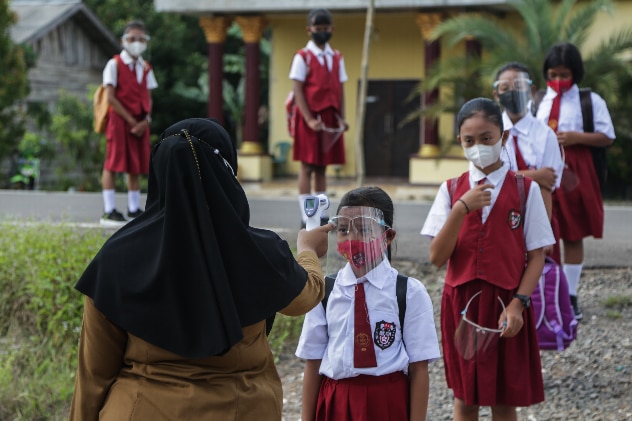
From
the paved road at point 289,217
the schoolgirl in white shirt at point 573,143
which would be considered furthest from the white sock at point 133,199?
the schoolgirl in white shirt at point 573,143

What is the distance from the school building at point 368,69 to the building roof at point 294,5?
0.02m

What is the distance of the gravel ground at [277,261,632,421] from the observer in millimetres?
5797

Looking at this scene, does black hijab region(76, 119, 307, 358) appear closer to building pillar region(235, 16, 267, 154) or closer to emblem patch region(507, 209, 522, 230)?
emblem patch region(507, 209, 522, 230)

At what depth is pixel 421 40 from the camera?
20.6 m

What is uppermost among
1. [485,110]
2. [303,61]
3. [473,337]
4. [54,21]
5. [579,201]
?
[54,21]

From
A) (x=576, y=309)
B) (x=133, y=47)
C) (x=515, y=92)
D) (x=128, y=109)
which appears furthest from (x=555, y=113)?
(x=128, y=109)

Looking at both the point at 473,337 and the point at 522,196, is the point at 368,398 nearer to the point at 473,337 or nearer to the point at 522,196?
the point at 473,337

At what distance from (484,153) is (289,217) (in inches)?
308

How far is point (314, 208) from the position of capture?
3594 millimetres

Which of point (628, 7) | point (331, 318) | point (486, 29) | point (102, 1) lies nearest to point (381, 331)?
point (331, 318)

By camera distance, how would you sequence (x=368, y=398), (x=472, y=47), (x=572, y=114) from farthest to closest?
(x=472, y=47) → (x=572, y=114) → (x=368, y=398)

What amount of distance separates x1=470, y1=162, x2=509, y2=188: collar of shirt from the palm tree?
1117cm

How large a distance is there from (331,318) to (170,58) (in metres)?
23.9

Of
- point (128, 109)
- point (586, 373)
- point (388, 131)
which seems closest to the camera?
point (586, 373)
